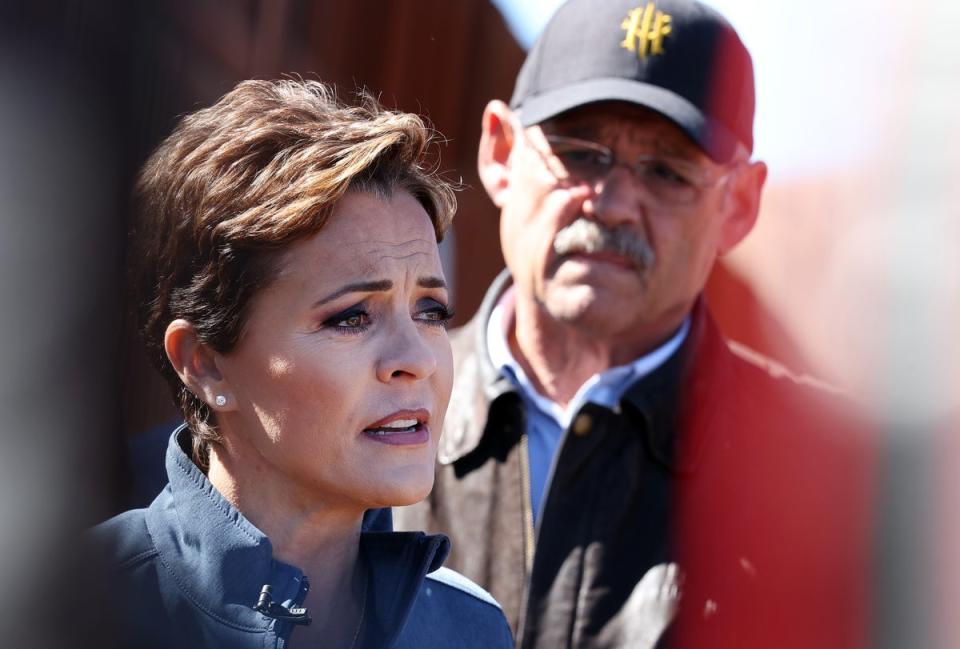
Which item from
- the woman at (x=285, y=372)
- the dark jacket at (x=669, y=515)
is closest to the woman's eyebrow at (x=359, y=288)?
the woman at (x=285, y=372)

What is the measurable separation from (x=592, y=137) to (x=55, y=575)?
1385 mm

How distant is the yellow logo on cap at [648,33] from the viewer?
2.25 metres

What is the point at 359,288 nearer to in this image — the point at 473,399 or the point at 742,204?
the point at 473,399

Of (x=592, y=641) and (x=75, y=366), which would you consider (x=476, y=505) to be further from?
(x=75, y=366)

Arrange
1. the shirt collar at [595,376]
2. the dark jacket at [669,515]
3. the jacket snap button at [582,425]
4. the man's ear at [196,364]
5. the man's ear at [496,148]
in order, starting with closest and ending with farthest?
the man's ear at [196,364] → the dark jacket at [669,515] → the jacket snap button at [582,425] → the shirt collar at [595,376] → the man's ear at [496,148]

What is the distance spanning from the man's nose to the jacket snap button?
0.39 m

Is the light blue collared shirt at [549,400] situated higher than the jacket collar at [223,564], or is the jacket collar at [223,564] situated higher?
the light blue collared shirt at [549,400]

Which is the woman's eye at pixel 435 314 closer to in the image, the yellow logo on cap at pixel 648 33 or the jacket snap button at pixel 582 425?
the jacket snap button at pixel 582 425

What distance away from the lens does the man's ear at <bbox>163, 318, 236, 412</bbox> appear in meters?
1.31

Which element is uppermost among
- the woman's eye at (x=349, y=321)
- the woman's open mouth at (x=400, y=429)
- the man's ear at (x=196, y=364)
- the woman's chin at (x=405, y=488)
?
the woman's eye at (x=349, y=321)

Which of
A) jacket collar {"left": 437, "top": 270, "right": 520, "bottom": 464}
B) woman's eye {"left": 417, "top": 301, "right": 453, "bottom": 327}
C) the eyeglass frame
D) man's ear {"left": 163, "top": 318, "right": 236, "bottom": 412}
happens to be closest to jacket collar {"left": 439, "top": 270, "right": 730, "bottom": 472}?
jacket collar {"left": 437, "top": 270, "right": 520, "bottom": 464}

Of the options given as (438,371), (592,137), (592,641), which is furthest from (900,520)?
(438,371)

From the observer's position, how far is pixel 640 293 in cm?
224

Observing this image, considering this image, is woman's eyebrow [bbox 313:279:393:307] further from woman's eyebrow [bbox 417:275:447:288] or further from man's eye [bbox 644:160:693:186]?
man's eye [bbox 644:160:693:186]
